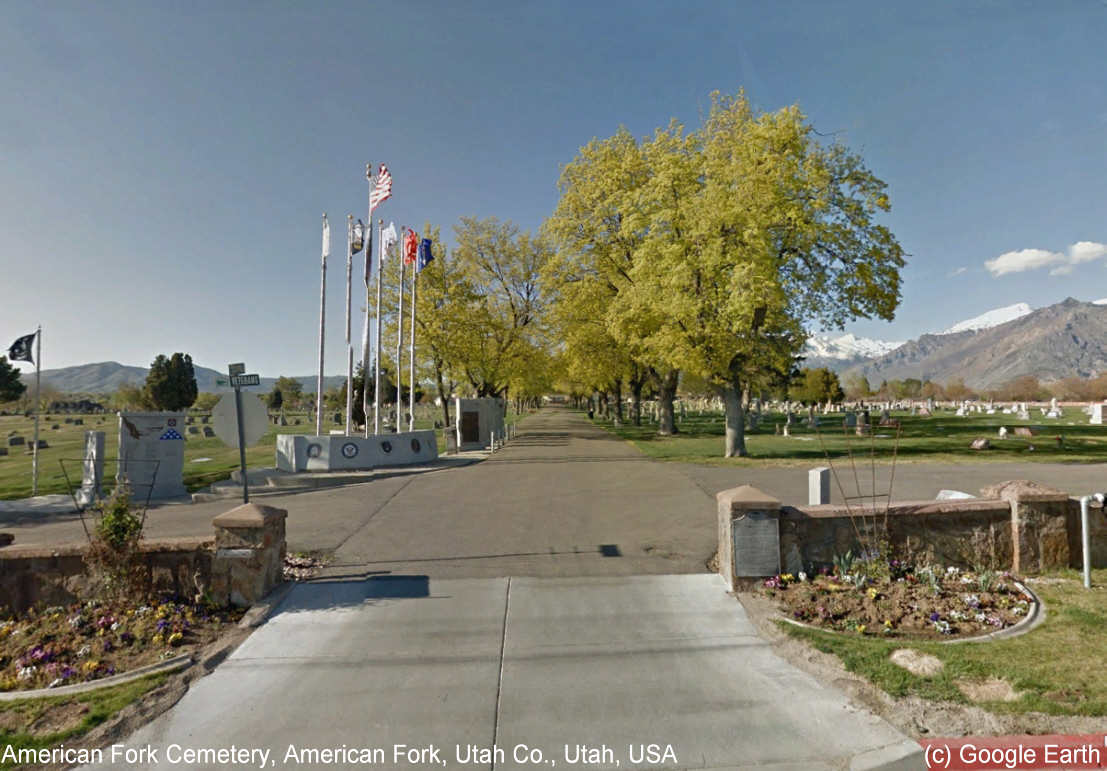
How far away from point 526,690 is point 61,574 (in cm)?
553

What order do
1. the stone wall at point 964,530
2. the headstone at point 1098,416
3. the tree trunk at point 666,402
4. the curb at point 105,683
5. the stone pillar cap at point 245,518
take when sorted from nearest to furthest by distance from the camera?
the curb at point 105,683, the stone pillar cap at point 245,518, the stone wall at point 964,530, the tree trunk at point 666,402, the headstone at point 1098,416

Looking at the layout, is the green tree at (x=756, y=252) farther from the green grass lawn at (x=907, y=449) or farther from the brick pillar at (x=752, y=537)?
the brick pillar at (x=752, y=537)

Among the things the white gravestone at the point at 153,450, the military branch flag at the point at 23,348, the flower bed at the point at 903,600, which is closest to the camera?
the flower bed at the point at 903,600

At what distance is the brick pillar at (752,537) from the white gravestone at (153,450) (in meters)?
15.3

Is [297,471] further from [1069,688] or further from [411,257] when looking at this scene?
[1069,688]

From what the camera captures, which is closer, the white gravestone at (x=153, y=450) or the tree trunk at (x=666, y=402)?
the white gravestone at (x=153, y=450)

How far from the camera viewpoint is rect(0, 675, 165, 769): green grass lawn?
4.20 metres

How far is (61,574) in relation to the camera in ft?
21.1

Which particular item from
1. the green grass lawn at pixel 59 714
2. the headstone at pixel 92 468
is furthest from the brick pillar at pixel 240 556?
the headstone at pixel 92 468

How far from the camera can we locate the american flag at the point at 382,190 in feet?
62.4

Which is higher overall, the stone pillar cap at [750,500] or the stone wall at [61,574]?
the stone pillar cap at [750,500]

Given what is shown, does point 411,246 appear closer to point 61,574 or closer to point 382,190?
point 382,190

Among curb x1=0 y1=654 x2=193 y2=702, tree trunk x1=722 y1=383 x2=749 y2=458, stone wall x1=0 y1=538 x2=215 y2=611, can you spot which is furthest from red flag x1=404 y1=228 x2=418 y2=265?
curb x1=0 y1=654 x2=193 y2=702

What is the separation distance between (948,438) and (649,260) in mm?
18782
